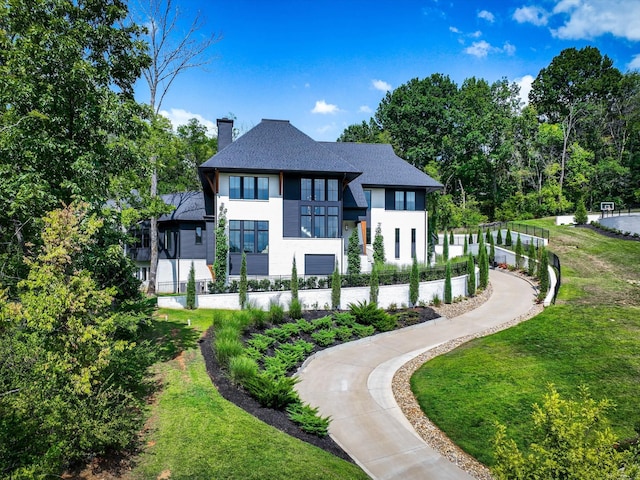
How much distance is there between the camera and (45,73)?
429 inches

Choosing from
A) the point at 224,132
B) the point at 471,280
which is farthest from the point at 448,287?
the point at 224,132

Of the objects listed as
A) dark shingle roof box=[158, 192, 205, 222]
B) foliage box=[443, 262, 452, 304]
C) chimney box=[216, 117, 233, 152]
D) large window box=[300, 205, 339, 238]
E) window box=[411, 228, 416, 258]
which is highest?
chimney box=[216, 117, 233, 152]

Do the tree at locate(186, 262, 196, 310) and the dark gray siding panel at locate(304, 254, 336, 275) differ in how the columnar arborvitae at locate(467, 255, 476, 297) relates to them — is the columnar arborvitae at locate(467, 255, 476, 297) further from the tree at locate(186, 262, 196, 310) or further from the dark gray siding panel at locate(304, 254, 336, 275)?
the tree at locate(186, 262, 196, 310)

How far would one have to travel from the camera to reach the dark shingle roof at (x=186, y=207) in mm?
30500

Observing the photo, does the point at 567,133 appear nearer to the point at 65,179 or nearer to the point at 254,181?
the point at 254,181

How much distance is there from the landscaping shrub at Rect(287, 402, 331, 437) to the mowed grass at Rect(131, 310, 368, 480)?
0.75m

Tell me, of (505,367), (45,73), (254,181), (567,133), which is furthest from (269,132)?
(567,133)

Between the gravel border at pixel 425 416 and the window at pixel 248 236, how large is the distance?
464 inches

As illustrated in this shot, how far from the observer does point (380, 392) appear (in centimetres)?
1431

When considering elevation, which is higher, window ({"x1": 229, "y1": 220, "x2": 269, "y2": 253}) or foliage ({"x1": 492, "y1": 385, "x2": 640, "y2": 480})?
window ({"x1": 229, "y1": 220, "x2": 269, "y2": 253})

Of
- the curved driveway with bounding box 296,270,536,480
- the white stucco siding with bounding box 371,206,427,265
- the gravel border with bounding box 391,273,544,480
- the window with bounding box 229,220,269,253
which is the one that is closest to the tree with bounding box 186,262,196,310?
the window with bounding box 229,220,269,253

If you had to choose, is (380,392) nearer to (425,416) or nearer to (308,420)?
(425,416)

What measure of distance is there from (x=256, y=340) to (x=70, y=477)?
9053 mm

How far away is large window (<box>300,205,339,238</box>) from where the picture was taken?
25.8 meters
